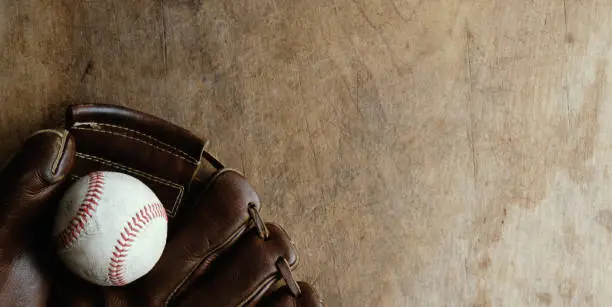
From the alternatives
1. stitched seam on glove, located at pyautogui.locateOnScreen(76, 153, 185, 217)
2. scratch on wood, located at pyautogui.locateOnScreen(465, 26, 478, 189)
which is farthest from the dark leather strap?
scratch on wood, located at pyautogui.locateOnScreen(465, 26, 478, 189)

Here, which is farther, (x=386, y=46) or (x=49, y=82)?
(x=386, y=46)

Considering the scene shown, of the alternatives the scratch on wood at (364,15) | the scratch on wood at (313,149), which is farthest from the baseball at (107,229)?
the scratch on wood at (364,15)

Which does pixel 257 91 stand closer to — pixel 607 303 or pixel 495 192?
pixel 495 192

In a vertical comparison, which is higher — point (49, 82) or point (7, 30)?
point (7, 30)

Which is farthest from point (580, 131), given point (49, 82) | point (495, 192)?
point (49, 82)

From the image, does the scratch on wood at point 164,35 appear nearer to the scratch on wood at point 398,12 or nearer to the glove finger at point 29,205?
the glove finger at point 29,205

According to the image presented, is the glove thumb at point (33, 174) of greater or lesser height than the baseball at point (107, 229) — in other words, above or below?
above

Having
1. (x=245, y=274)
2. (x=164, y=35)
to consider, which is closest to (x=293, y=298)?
(x=245, y=274)
